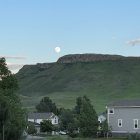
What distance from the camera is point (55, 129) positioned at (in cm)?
12150

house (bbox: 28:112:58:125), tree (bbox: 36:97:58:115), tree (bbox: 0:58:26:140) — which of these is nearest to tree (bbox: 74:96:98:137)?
tree (bbox: 0:58:26:140)

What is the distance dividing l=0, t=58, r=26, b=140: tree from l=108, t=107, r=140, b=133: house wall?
41.9m

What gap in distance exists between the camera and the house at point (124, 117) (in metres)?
98.2

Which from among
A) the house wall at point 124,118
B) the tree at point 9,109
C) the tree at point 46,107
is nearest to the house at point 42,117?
the tree at point 46,107

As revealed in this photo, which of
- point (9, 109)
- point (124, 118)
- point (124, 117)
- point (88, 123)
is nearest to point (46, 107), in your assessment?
point (124, 117)

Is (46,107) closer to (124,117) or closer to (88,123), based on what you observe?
(124,117)

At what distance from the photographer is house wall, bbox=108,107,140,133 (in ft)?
322

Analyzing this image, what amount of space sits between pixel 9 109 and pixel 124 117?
6239 centimetres

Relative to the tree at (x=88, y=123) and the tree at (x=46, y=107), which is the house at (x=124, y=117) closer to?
the tree at (x=88, y=123)

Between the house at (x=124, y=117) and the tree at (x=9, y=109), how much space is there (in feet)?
137

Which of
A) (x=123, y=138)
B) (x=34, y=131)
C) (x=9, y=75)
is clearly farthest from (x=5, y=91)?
(x=34, y=131)

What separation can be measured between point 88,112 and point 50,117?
5016 cm

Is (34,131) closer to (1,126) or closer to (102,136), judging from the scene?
(102,136)

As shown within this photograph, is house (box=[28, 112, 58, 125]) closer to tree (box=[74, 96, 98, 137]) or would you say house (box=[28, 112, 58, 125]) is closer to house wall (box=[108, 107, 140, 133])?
house wall (box=[108, 107, 140, 133])
